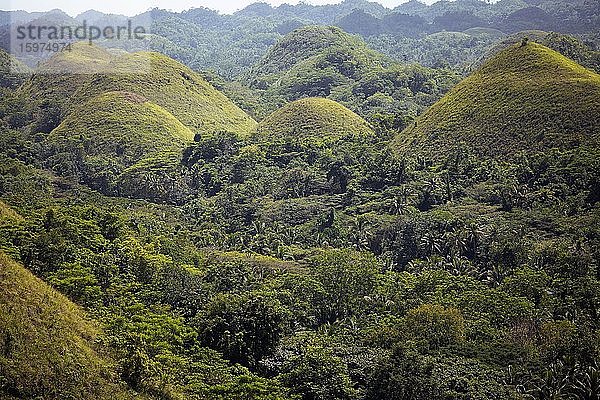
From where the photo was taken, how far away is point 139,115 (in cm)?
10662

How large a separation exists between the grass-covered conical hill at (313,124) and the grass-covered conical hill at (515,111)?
47.2 ft

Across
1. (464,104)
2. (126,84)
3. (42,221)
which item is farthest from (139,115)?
(42,221)

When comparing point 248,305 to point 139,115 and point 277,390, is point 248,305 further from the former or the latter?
point 139,115

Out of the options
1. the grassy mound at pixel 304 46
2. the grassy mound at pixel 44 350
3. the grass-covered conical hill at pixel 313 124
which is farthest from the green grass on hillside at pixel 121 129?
the grassy mound at pixel 304 46

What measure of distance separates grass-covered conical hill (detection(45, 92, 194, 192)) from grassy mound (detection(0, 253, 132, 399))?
2258 inches

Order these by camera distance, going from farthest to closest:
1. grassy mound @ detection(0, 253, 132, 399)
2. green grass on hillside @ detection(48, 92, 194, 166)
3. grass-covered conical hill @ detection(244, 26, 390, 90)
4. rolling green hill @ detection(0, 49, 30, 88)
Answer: grass-covered conical hill @ detection(244, 26, 390, 90), rolling green hill @ detection(0, 49, 30, 88), green grass on hillside @ detection(48, 92, 194, 166), grassy mound @ detection(0, 253, 132, 399)

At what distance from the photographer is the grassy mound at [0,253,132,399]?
2370 cm

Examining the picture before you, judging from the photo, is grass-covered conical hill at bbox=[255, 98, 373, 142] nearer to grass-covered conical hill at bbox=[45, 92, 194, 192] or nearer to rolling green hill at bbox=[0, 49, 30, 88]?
grass-covered conical hill at bbox=[45, 92, 194, 192]

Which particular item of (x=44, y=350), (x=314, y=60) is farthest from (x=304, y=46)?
(x=44, y=350)

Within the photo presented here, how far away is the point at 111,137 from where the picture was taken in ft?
328

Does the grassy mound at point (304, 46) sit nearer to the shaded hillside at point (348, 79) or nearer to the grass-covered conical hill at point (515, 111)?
the shaded hillside at point (348, 79)

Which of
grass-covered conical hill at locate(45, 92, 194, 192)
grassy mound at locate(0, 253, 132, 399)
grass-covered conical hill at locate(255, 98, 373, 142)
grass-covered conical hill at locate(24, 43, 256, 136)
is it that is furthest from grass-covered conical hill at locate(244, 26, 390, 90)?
grassy mound at locate(0, 253, 132, 399)

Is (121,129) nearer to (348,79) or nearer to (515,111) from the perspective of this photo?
(515,111)

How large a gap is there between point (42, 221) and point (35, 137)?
6903 cm
